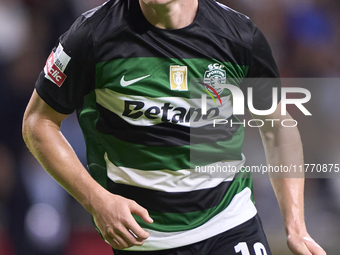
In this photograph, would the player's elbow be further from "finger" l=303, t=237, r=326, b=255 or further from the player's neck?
"finger" l=303, t=237, r=326, b=255

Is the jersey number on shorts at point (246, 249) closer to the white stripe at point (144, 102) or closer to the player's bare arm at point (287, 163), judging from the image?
the player's bare arm at point (287, 163)

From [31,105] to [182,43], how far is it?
563mm

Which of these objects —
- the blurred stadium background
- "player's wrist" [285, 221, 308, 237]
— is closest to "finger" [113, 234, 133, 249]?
"player's wrist" [285, 221, 308, 237]

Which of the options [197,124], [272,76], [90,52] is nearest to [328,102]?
[272,76]

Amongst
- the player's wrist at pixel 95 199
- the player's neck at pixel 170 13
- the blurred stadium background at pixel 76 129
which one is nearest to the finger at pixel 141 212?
the player's wrist at pixel 95 199

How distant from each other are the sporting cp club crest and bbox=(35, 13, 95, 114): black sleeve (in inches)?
15.4

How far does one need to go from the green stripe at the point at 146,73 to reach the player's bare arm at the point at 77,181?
0.22 metres

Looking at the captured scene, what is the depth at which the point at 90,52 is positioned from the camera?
5.60 ft

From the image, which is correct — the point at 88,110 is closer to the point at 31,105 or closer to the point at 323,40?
the point at 31,105

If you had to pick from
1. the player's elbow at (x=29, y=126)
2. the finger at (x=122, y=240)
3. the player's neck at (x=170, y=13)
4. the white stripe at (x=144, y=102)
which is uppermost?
the player's neck at (x=170, y=13)

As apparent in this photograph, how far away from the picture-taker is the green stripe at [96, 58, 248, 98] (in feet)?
5.69

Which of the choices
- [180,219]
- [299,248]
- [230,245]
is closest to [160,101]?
[180,219]

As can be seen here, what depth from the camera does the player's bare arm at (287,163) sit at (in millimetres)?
1817

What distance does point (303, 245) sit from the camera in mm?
1712
